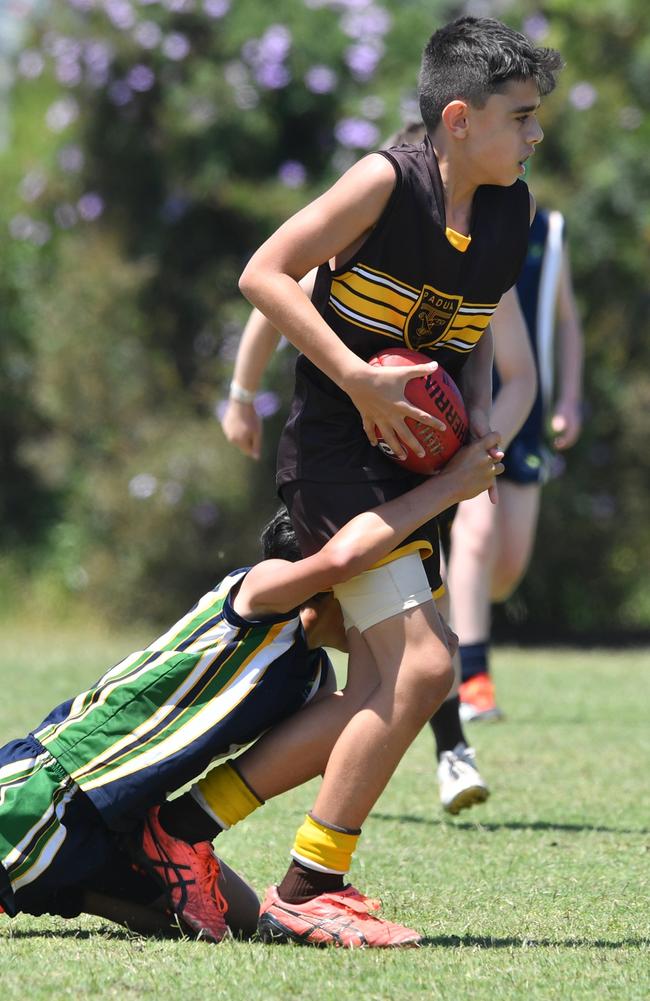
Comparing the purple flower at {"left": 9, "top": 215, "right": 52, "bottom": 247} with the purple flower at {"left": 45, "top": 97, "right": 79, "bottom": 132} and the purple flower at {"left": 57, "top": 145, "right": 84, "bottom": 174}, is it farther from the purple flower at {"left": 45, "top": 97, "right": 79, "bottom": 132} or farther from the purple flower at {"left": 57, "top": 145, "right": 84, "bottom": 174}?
the purple flower at {"left": 45, "top": 97, "right": 79, "bottom": 132}

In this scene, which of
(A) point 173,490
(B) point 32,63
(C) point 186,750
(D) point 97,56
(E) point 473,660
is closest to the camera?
(C) point 186,750

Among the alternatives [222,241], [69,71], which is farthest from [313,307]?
[69,71]

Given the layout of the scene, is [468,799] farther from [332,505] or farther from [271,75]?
[271,75]

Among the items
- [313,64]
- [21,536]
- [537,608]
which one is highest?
[313,64]

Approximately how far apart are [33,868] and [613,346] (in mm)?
7338

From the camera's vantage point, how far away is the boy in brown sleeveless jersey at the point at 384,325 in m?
3.01

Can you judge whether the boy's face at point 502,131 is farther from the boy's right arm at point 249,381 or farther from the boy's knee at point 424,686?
the boy's knee at point 424,686

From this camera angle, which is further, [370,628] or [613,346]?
[613,346]

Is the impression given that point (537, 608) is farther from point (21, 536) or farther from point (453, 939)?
point (453, 939)

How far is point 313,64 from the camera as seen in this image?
9.97 m

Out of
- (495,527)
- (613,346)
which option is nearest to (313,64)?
(613,346)

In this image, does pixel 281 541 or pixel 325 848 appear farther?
pixel 281 541

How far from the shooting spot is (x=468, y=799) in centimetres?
423

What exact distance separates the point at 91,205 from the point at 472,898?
7.87 meters
